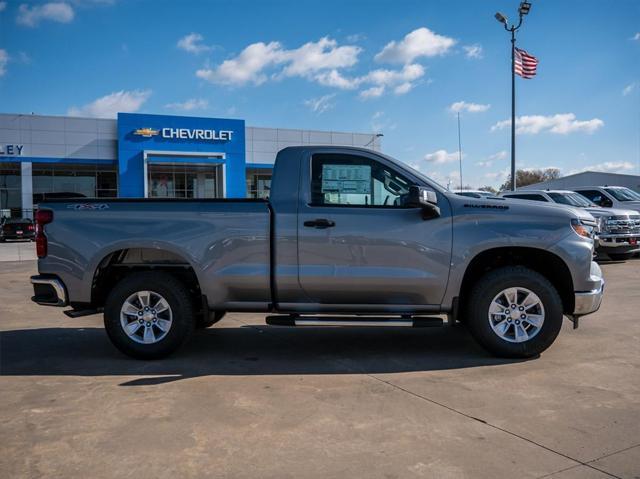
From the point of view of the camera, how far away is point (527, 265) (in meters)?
5.93

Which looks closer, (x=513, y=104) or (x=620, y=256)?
(x=620, y=256)

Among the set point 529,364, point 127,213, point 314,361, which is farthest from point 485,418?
point 127,213

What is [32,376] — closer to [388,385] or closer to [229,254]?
[229,254]

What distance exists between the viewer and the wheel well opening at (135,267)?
19.1ft

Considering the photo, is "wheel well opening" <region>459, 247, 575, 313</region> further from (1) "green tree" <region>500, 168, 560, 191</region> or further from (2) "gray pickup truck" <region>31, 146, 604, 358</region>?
(1) "green tree" <region>500, 168, 560, 191</region>

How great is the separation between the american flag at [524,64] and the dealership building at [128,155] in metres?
21.4

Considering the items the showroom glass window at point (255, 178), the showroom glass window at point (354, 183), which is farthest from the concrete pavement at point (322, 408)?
the showroom glass window at point (255, 178)

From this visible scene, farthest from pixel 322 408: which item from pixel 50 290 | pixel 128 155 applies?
pixel 128 155

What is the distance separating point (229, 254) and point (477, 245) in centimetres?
243

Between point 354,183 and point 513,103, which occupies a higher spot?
point 513,103

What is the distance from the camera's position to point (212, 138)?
39000 millimetres

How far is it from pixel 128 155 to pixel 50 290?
33.3m

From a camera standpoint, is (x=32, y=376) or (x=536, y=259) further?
(x=536, y=259)

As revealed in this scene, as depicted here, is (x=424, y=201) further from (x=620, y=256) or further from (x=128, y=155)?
(x=128, y=155)
